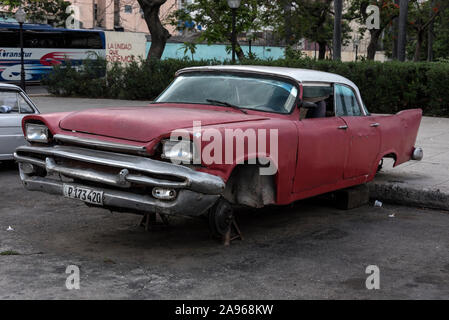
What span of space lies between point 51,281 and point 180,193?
3.76ft

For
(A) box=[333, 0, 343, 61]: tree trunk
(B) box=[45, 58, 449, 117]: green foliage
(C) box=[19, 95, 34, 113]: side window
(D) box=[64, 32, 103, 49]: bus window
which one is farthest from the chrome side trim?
(D) box=[64, 32, 103, 49]: bus window

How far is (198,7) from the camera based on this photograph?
28781mm

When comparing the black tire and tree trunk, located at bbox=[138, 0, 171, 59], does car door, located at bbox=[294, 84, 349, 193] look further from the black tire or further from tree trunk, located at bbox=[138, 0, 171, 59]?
tree trunk, located at bbox=[138, 0, 171, 59]

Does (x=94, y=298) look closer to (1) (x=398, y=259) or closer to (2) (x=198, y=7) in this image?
(1) (x=398, y=259)

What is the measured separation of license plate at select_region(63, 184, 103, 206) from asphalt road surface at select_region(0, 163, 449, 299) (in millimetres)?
460

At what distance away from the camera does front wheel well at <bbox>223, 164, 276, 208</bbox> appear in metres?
5.73

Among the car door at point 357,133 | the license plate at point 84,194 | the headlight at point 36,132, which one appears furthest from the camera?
the car door at point 357,133

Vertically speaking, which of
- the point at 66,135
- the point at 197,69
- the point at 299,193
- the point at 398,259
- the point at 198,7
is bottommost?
the point at 398,259

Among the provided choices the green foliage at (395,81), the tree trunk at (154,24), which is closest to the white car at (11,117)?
the green foliage at (395,81)

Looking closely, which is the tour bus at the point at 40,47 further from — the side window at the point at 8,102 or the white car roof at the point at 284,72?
the white car roof at the point at 284,72

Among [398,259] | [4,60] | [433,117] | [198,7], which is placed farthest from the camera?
[4,60]

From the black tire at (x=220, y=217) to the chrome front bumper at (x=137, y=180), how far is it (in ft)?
1.02

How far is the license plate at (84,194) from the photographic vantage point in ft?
17.3
